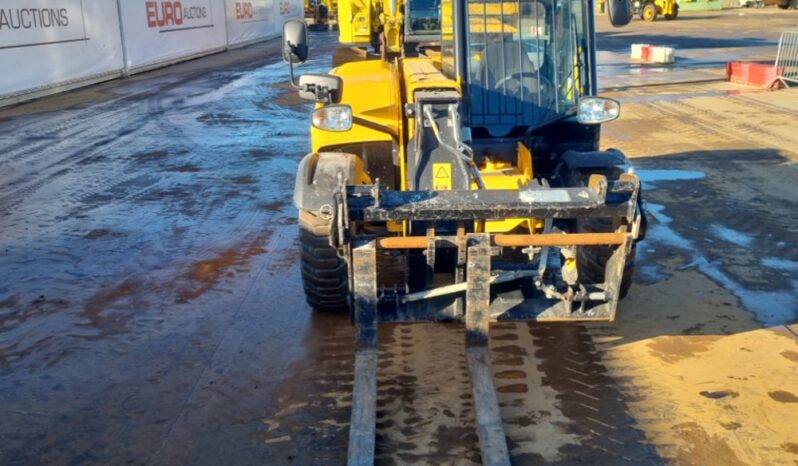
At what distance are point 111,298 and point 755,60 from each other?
22.4 m

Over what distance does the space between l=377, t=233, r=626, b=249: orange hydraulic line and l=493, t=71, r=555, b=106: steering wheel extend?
174cm

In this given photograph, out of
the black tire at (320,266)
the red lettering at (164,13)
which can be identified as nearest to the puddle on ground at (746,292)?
the black tire at (320,266)

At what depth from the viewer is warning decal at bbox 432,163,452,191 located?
504 cm

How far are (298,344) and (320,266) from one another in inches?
21.6

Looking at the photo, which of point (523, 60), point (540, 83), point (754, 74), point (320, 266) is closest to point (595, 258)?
point (540, 83)

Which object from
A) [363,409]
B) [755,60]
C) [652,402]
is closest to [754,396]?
[652,402]

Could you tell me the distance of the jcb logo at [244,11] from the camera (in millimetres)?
37000

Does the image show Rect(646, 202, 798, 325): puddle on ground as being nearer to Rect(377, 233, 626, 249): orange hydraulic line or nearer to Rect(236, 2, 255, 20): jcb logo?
Rect(377, 233, 626, 249): orange hydraulic line

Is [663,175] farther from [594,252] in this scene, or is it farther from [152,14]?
[152,14]

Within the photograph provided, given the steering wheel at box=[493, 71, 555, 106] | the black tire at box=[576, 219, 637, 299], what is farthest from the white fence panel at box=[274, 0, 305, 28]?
the black tire at box=[576, 219, 637, 299]

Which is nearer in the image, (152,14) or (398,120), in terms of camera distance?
(398,120)

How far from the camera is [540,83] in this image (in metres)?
5.99

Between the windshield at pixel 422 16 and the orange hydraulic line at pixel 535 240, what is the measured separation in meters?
8.54

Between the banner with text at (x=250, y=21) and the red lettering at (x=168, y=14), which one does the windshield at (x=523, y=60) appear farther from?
the banner with text at (x=250, y=21)
